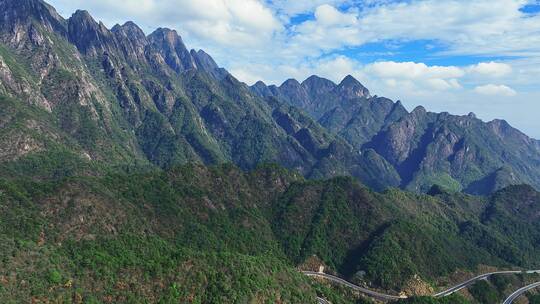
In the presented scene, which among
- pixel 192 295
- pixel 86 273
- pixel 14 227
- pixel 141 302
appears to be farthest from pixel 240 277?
pixel 14 227

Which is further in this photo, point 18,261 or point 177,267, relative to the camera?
point 177,267

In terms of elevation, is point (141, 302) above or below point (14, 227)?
below

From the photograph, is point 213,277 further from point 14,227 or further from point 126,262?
point 14,227

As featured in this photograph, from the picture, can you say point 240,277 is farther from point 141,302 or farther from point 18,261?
point 18,261

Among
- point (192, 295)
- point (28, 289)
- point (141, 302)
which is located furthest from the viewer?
point (192, 295)

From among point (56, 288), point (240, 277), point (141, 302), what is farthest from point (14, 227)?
point (240, 277)

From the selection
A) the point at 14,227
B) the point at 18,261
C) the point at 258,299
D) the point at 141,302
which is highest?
the point at 14,227

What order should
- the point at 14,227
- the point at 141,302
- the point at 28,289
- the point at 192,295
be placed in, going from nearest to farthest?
the point at 28,289 → the point at 141,302 → the point at 192,295 → the point at 14,227

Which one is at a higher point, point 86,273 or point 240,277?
point 86,273

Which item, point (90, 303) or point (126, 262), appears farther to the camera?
point (126, 262)
